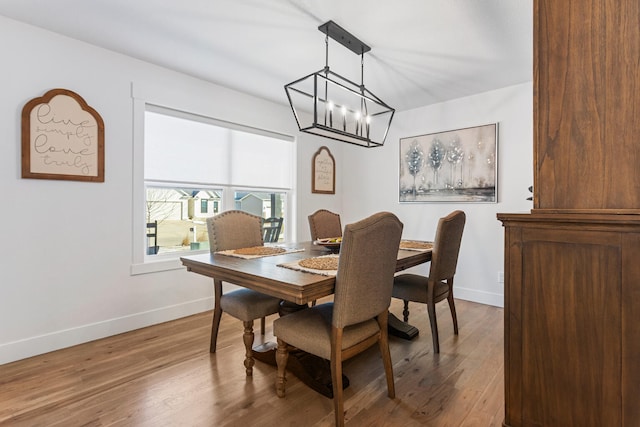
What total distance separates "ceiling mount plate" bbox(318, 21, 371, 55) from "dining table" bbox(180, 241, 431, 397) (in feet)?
5.28

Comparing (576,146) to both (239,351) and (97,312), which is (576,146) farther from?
(97,312)

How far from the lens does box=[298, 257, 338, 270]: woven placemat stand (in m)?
1.82

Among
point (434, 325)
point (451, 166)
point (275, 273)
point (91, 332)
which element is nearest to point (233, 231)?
point (275, 273)

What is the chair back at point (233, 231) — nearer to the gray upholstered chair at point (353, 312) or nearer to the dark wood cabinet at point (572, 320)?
the gray upholstered chair at point (353, 312)

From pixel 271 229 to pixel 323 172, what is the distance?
1173mm

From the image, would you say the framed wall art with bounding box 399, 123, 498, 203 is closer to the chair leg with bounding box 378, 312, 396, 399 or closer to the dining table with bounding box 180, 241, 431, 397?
the dining table with bounding box 180, 241, 431, 397

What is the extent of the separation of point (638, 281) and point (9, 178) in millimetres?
3502

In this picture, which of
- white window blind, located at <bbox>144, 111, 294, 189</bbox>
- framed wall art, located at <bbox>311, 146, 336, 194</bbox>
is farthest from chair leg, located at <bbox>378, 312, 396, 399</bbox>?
framed wall art, located at <bbox>311, 146, 336, 194</bbox>

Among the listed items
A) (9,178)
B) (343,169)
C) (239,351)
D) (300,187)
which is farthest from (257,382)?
(343,169)

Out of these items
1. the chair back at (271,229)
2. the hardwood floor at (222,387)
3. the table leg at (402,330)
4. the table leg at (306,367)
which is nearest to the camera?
the hardwood floor at (222,387)

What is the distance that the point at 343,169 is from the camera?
5012 mm

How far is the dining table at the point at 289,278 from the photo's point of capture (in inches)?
60.4

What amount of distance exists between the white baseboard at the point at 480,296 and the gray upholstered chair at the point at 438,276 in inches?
48.0

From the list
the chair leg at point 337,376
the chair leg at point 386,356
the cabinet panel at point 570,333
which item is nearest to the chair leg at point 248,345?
the chair leg at point 337,376
